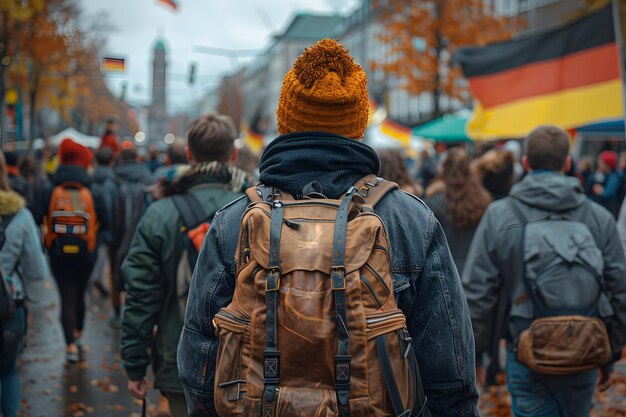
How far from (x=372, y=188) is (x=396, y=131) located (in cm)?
2141

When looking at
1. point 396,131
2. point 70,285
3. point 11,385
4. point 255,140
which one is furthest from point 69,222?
point 255,140

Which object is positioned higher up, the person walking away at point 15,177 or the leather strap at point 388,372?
the person walking away at point 15,177

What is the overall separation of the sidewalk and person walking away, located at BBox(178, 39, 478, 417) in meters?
4.63

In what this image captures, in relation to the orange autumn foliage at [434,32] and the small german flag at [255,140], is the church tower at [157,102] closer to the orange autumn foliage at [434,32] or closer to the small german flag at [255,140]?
the orange autumn foliage at [434,32]

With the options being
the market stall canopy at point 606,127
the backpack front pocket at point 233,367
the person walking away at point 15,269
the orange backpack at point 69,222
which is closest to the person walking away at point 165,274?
the person walking away at point 15,269

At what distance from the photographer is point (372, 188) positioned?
2.37 meters

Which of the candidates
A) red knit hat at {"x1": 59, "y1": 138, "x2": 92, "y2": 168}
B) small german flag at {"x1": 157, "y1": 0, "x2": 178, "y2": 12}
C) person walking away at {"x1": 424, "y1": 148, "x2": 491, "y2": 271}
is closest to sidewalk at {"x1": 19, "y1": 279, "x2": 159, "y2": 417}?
red knit hat at {"x1": 59, "y1": 138, "x2": 92, "y2": 168}

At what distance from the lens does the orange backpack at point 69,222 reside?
7.93 m

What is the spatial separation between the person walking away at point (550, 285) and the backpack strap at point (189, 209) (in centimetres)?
151

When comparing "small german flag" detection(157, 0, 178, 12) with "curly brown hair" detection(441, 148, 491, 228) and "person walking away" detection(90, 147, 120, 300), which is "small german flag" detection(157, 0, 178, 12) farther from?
"curly brown hair" detection(441, 148, 491, 228)

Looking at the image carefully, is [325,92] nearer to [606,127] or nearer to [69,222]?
[69,222]

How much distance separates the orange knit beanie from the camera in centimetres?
235

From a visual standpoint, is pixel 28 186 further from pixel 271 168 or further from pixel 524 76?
pixel 271 168

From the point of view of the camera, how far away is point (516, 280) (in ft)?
14.1
